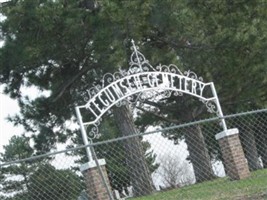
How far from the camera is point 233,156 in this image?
1418 centimetres

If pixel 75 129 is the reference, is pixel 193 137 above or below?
below

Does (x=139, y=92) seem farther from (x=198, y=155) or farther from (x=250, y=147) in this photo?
(x=250, y=147)

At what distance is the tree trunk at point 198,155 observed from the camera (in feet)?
53.8

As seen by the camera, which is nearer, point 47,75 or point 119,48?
point 119,48

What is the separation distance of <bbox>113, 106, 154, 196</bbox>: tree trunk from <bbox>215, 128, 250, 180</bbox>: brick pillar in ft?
7.07

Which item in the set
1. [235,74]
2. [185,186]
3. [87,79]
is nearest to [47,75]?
[87,79]

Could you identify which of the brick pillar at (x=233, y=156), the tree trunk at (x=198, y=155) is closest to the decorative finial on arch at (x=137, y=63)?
the brick pillar at (x=233, y=156)

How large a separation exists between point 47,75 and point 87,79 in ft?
4.57

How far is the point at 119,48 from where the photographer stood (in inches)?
619

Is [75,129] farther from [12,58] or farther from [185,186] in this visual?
[185,186]

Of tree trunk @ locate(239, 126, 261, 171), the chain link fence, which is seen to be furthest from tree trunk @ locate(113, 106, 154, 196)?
tree trunk @ locate(239, 126, 261, 171)

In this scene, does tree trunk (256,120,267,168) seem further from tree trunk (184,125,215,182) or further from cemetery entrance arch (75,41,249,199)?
cemetery entrance arch (75,41,249,199)

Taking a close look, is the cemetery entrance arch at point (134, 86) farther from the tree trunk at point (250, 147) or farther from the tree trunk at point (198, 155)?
the tree trunk at point (250, 147)

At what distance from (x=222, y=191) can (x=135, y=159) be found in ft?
22.2
